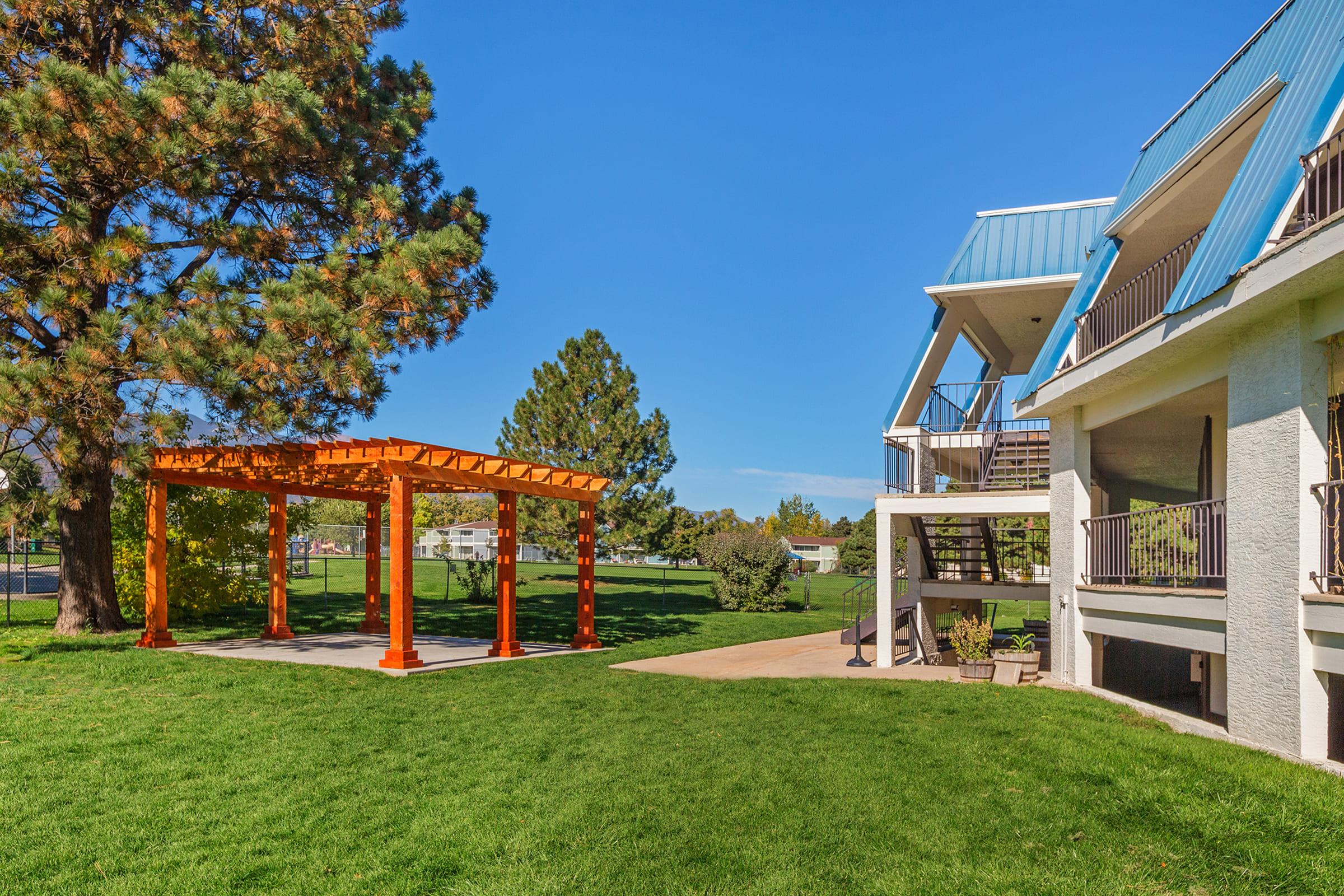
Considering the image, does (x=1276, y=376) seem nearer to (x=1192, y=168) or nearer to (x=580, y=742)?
(x=1192, y=168)

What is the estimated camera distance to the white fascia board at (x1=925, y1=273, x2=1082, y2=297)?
13664 mm

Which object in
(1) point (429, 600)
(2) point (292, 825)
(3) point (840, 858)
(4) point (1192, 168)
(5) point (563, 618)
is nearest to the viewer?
(3) point (840, 858)

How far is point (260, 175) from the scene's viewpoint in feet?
41.9

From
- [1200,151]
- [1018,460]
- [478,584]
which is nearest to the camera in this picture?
[1200,151]

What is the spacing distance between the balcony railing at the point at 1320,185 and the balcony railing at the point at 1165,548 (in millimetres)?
2597

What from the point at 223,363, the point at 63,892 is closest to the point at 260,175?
the point at 223,363

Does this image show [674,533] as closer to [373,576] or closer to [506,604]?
[373,576]

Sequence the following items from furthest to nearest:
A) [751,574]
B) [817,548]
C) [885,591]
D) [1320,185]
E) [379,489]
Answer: [817,548] → [751,574] → [379,489] → [885,591] → [1320,185]

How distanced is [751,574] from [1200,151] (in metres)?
19.7

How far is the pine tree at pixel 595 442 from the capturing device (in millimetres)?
33656

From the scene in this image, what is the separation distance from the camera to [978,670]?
1167 cm

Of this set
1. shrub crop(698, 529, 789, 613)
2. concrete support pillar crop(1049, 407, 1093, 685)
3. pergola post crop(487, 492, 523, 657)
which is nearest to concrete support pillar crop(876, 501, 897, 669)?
concrete support pillar crop(1049, 407, 1093, 685)

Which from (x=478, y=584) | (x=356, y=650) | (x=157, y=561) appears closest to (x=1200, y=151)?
(x=356, y=650)

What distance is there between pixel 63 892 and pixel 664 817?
3378mm
